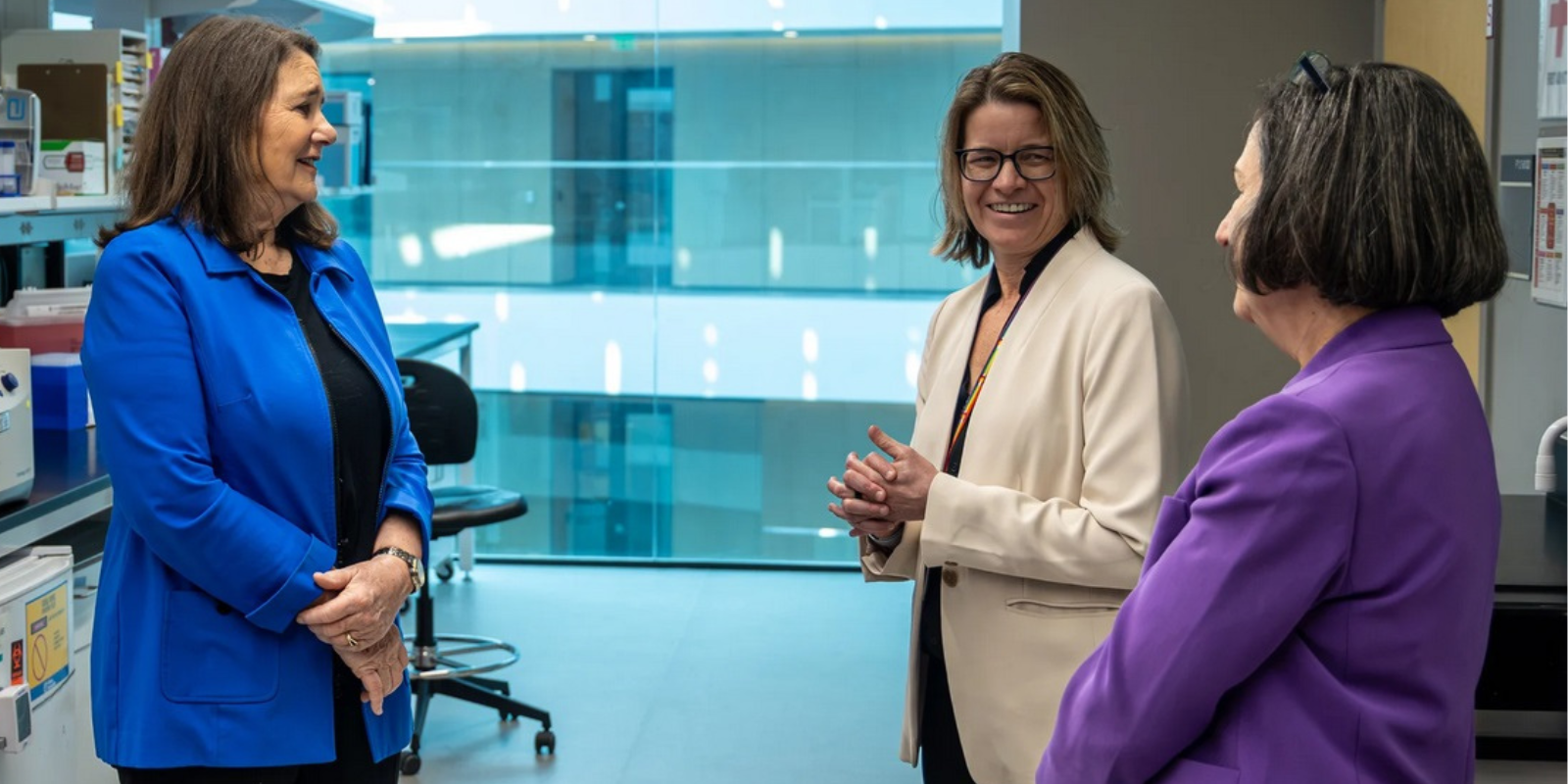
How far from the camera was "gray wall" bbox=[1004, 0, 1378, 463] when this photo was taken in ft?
12.9

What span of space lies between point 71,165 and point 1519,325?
3.38m

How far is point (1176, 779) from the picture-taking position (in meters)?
1.06

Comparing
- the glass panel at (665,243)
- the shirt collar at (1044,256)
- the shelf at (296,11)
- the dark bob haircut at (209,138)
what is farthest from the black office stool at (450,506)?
the shirt collar at (1044,256)

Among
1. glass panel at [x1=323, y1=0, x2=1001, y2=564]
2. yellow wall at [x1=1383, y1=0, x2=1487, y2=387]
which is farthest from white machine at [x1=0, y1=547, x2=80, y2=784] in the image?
glass panel at [x1=323, y1=0, x2=1001, y2=564]

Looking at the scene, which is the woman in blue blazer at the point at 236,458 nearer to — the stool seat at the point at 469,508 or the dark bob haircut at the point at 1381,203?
the dark bob haircut at the point at 1381,203

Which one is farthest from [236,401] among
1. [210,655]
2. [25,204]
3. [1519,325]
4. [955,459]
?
[1519,325]

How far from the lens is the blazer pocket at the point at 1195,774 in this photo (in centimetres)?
103

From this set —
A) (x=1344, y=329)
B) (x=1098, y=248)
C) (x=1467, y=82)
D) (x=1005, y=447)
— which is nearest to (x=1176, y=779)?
(x=1344, y=329)

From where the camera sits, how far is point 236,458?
6.05 feet

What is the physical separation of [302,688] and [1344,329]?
137 cm

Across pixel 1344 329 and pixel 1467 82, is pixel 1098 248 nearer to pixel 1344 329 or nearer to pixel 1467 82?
pixel 1344 329

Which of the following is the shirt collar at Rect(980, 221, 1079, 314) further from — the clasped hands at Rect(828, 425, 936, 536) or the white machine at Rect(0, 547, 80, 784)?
the white machine at Rect(0, 547, 80, 784)

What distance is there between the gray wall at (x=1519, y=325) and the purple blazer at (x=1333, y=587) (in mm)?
1927

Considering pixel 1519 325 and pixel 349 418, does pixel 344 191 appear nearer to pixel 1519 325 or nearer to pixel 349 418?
pixel 349 418
